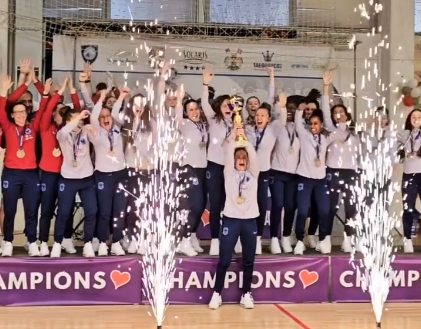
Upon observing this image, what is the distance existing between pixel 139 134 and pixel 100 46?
8.79 feet

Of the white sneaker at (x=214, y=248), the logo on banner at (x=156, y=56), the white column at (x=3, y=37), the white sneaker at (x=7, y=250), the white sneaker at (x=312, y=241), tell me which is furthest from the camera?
the logo on banner at (x=156, y=56)

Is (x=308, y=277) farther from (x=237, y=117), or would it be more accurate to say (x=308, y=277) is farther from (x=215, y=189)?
(x=237, y=117)

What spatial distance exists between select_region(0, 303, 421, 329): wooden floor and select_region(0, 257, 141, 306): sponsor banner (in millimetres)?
84

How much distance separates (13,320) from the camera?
4074 mm

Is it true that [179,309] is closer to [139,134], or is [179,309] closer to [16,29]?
[139,134]

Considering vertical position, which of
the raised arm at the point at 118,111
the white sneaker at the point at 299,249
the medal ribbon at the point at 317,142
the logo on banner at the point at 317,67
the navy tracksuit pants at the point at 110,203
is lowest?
the white sneaker at the point at 299,249

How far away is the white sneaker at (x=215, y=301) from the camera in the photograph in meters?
4.41

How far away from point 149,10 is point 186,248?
3711mm

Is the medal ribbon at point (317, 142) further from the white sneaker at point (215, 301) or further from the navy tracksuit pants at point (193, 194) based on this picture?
the white sneaker at point (215, 301)

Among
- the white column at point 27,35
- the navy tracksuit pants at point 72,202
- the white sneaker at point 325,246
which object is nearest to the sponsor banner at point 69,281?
the navy tracksuit pants at point 72,202

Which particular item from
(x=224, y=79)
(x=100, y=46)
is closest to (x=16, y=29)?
(x=100, y=46)

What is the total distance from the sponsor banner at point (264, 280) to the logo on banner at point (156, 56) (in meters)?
3.22

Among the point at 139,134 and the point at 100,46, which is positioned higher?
the point at 100,46

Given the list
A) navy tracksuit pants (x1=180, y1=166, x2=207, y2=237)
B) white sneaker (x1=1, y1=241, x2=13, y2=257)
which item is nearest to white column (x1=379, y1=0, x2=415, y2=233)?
navy tracksuit pants (x1=180, y1=166, x2=207, y2=237)
